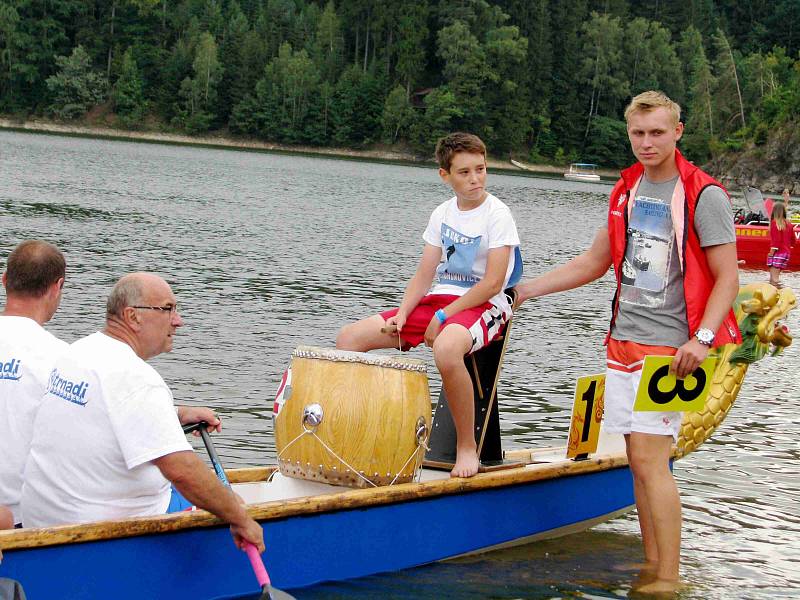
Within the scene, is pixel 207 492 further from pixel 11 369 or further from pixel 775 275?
pixel 775 275

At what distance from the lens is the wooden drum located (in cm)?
652

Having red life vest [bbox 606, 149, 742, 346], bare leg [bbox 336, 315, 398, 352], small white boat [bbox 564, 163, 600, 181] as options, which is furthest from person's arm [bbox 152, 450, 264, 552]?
small white boat [bbox 564, 163, 600, 181]

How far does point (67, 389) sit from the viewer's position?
196 inches

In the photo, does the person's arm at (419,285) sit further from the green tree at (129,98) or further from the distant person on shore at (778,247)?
the green tree at (129,98)

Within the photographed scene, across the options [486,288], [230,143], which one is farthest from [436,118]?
[486,288]

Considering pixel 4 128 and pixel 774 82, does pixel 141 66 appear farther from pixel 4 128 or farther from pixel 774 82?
pixel 774 82

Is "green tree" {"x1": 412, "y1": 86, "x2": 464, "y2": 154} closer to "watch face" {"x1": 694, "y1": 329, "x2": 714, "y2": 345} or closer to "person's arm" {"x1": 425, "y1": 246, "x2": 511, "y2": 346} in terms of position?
"person's arm" {"x1": 425, "y1": 246, "x2": 511, "y2": 346}

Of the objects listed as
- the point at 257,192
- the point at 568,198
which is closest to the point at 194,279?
the point at 257,192

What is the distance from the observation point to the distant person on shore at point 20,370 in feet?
17.2

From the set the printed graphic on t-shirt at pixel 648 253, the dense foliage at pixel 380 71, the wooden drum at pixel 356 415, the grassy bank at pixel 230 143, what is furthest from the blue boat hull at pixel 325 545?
the grassy bank at pixel 230 143

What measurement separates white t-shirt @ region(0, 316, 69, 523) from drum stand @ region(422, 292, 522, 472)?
2696mm

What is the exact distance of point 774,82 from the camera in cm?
11400

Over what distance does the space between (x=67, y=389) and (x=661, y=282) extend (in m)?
2.93

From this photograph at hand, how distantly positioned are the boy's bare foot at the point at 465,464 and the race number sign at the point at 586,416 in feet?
2.44
